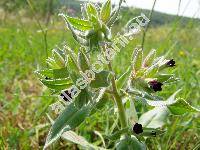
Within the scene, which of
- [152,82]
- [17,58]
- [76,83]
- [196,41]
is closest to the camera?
[76,83]

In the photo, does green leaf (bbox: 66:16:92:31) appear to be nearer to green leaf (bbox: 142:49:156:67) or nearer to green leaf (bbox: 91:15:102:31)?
green leaf (bbox: 91:15:102:31)

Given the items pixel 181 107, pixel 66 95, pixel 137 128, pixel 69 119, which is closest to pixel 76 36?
pixel 66 95

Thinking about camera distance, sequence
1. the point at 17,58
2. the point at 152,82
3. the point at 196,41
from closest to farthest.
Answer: the point at 152,82, the point at 196,41, the point at 17,58

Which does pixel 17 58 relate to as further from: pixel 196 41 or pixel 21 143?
pixel 21 143

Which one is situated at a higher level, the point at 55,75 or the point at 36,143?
the point at 55,75

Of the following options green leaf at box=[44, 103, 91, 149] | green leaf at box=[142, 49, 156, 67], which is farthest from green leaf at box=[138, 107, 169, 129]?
green leaf at box=[44, 103, 91, 149]

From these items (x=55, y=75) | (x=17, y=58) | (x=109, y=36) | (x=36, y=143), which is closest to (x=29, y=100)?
(x=36, y=143)
